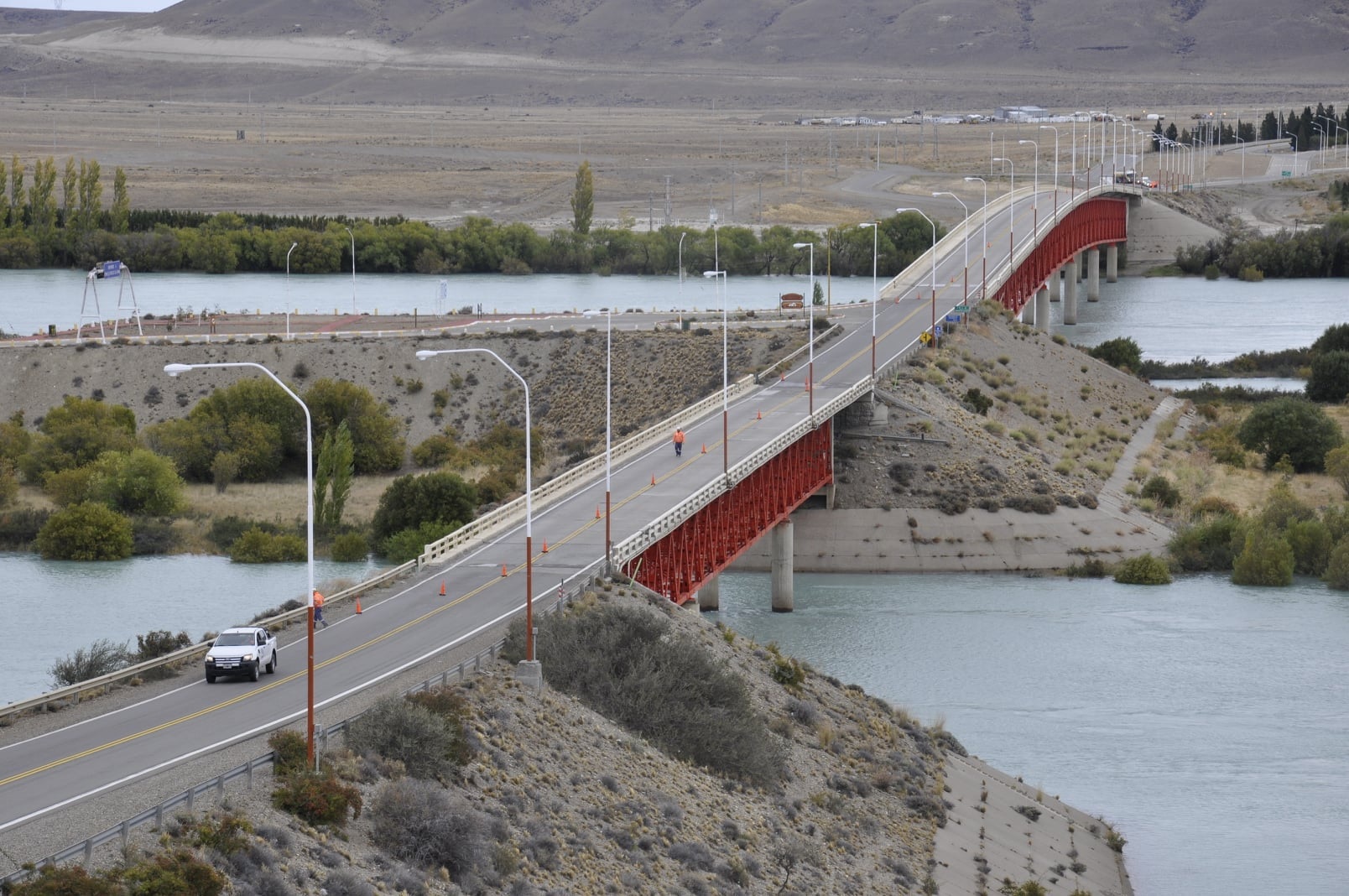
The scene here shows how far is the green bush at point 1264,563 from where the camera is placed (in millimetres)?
62469

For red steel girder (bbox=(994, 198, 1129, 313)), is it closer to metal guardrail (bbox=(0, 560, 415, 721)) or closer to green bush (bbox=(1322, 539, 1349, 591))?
green bush (bbox=(1322, 539, 1349, 591))

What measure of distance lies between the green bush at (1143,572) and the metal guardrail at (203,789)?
32.7 m

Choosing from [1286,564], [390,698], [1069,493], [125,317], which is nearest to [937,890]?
[390,698]

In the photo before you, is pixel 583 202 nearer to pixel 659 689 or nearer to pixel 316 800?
pixel 659 689

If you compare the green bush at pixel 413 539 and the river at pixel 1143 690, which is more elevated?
the green bush at pixel 413 539

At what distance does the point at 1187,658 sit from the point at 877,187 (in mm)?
136943

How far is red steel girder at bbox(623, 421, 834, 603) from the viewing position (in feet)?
159

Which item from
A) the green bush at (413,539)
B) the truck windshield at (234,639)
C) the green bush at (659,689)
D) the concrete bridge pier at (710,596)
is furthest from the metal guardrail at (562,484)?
the truck windshield at (234,639)

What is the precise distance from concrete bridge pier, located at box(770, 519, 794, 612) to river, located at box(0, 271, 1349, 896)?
806 millimetres

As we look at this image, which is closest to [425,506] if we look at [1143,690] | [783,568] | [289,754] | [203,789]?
[783,568]

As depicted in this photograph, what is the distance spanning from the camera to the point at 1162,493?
73875 mm

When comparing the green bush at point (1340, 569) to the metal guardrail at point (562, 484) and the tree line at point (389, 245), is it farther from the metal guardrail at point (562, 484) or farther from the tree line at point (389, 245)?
the tree line at point (389, 245)

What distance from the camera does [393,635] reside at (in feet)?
126

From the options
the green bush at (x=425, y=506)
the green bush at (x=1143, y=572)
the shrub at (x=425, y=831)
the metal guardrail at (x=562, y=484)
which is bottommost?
the green bush at (x=1143, y=572)
